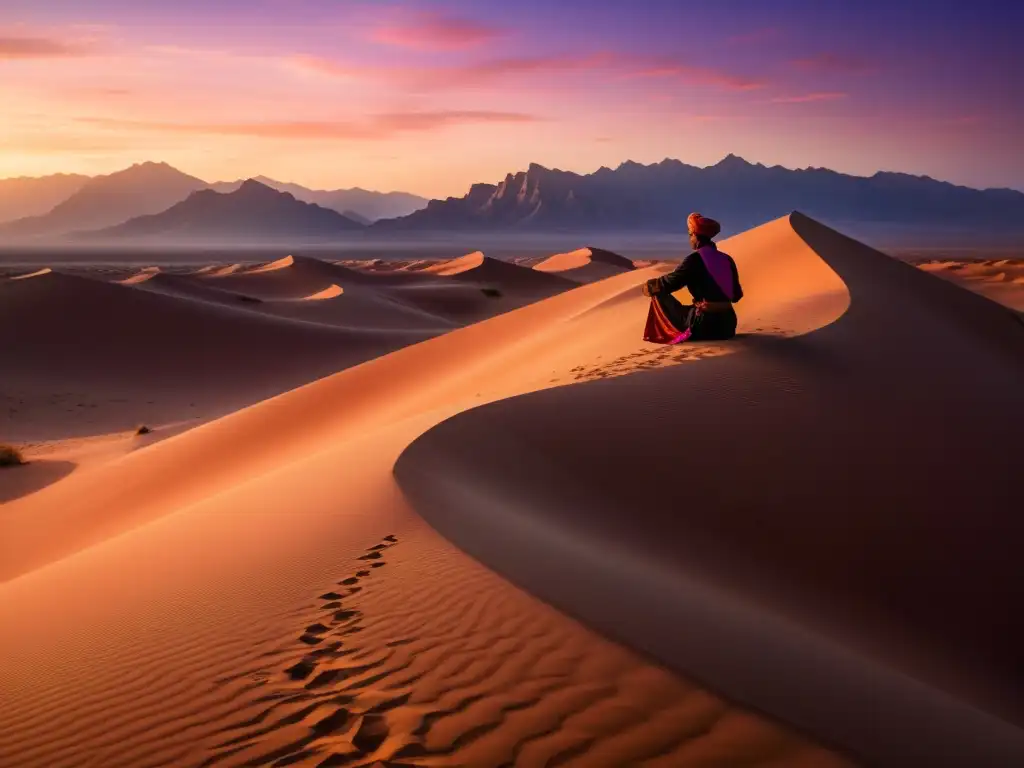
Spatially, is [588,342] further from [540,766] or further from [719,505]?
[540,766]

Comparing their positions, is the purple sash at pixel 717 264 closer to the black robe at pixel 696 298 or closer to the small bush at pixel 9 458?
the black robe at pixel 696 298

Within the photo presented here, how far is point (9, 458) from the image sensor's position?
45.2 ft

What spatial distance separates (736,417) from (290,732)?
526cm

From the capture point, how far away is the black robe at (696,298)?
345 inches

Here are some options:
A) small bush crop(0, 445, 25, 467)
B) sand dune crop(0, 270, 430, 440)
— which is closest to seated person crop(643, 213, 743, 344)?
small bush crop(0, 445, 25, 467)

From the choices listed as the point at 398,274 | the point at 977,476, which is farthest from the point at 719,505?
the point at 398,274

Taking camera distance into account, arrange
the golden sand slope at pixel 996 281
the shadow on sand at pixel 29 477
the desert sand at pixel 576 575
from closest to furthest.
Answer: the desert sand at pixel 576 575 < the shadow on sand at pixel 29 477 < the golden sand slope at pixel 996 281

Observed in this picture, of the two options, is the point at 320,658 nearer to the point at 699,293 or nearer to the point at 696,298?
the point at 699,293

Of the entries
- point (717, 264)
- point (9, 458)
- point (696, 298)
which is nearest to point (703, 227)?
point (717, 264)

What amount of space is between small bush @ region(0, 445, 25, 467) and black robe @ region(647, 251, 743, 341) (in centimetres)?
1118

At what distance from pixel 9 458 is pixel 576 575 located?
42.5ft

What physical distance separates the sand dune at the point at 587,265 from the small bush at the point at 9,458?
5920 cm

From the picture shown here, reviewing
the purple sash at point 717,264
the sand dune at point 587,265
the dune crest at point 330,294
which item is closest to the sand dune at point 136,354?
the dune crest at point 330,294

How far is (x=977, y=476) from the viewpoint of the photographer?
720 centimetres
